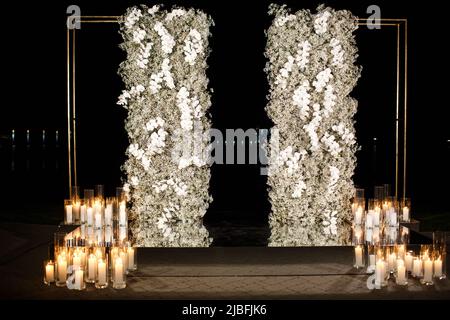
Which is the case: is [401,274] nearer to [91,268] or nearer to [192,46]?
[91,268]

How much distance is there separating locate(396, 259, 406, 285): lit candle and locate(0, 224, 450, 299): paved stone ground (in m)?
0.08

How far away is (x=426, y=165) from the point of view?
56.9ft

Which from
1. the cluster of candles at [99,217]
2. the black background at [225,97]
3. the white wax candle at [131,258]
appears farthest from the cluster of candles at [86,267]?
the black background at [225,97]

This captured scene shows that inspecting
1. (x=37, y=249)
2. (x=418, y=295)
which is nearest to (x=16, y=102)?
(x=37, y=249)

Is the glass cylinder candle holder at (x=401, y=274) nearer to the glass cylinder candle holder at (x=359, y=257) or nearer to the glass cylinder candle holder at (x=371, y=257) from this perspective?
the glass cylinder candle holder at (x=371, y=257)

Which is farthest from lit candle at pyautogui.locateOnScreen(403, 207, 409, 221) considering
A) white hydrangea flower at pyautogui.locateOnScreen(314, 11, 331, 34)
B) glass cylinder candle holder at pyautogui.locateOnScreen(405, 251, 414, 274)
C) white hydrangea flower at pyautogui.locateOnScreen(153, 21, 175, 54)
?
white hydrangea flower at pyautogui.locateOnScreen(153, 21, 175, 54)

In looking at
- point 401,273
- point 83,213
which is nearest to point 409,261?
point 401,273

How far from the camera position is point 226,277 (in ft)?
16.6

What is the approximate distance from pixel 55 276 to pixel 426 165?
590 inches

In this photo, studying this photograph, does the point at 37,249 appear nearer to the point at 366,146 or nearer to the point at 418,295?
the point at 418,295

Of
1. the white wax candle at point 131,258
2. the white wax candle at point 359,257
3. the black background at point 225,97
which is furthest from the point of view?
the black background at point 225,97

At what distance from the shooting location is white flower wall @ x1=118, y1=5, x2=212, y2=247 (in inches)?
243

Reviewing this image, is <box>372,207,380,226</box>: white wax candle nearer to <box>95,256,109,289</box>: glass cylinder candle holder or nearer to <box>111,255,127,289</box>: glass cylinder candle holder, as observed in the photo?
<box>111,255,127,289</box>: glass cylinder candle holder

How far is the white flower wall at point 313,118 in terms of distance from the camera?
20.3 ft
